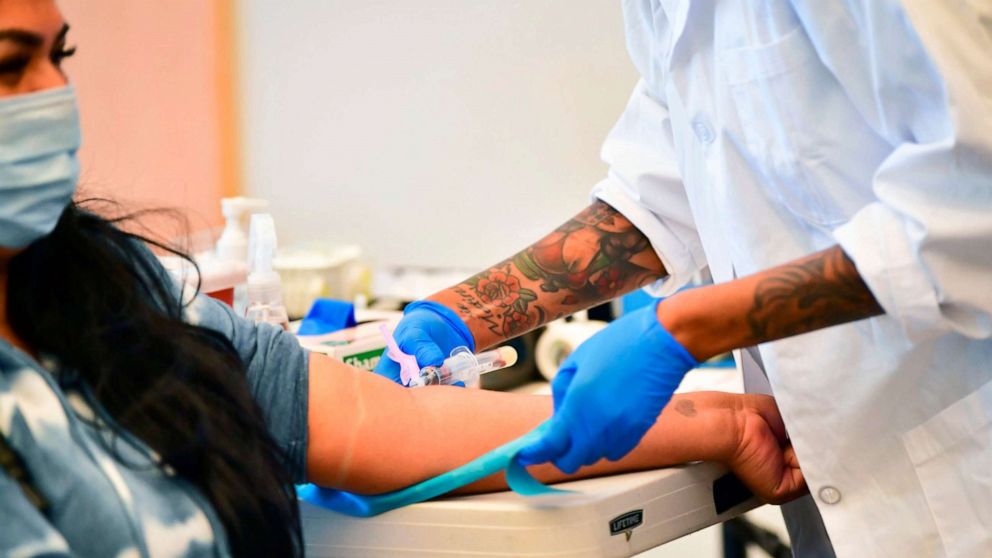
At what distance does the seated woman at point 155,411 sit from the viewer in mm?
829

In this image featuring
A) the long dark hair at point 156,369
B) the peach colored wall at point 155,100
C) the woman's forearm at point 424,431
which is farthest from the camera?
the peach colored wall at point 155,100

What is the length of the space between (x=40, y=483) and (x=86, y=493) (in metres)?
0.04

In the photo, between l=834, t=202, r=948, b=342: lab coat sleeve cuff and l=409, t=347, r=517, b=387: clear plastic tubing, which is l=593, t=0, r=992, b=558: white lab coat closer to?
l=834, t=202, r=948, b=342: lab coat sleeve cuff

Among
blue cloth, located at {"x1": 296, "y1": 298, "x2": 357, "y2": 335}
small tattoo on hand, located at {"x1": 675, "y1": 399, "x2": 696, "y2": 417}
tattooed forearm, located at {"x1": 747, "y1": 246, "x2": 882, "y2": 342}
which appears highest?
tattooed forearm, located at {"x1": 747, "y1": 246, "x2": 882, "y2": 342}

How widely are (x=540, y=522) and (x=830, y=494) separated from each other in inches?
14.6

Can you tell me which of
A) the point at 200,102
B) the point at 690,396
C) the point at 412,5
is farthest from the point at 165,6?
the point at 690,396

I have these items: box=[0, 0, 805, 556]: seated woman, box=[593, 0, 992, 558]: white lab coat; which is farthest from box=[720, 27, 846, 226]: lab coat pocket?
box=[0, 0, 805, 556]: seated woman

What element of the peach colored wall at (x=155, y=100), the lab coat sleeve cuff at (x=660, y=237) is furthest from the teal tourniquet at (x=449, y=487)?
the peach colored wall at (x=155, y=100)

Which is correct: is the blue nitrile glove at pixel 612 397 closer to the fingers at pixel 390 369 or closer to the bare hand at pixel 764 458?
the bare hand at pixel 764 458

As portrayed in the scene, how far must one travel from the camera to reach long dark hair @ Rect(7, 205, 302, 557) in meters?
0.91

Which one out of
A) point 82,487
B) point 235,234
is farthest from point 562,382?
point 235,234

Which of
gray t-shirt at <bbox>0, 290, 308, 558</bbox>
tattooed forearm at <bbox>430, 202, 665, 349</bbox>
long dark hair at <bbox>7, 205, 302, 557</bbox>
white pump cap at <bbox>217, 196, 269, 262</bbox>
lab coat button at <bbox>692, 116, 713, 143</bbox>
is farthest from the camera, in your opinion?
white pump cap at <bbox>217, 196, 269, 262</bbox>

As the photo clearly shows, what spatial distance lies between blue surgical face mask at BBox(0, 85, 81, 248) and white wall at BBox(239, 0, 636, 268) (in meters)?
1.57

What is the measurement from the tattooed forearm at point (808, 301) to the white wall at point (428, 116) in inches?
54.5
